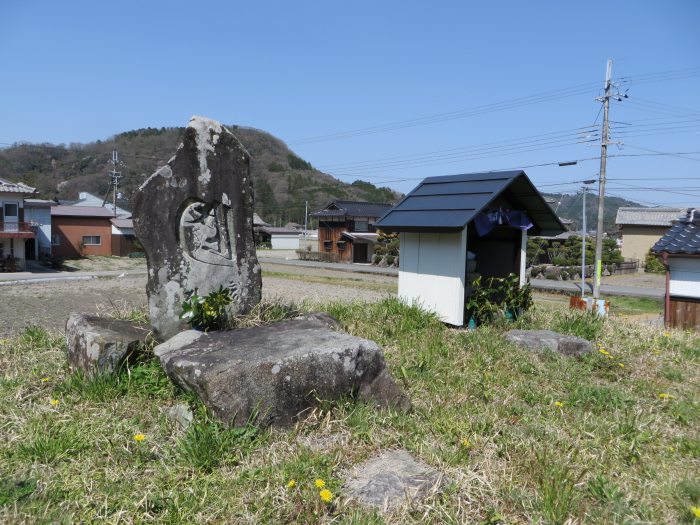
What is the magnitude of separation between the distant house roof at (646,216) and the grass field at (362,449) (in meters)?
43.1

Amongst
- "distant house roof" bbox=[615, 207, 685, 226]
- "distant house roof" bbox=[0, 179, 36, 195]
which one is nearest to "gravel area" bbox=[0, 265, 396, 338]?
"distant house roof" bbox=[0, 179, 36, 195]

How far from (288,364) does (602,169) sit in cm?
2107

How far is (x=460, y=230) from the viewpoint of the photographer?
7.50 meters

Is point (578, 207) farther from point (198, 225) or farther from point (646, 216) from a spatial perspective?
point (198, 225)

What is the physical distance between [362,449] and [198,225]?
10.4ft

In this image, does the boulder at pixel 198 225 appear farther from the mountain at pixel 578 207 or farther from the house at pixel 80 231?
the house at pixel 80 231

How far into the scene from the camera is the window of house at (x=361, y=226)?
42969 mm

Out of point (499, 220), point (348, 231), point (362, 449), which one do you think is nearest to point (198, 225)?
point (362, 449)

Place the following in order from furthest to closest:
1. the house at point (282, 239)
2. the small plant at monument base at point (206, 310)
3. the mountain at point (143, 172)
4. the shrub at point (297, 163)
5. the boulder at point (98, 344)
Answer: the shrub at point (297, 163) < the mountain at point (143, 172) < the house at point (282, 239) < the small plant at monument base at point (206, 310) < the boulder at point (98, 344)

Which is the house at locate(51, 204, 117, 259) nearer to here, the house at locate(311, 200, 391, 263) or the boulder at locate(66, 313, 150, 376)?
the house at locate(311, 200, 391, 263)

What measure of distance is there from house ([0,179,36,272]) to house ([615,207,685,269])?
44208 mm

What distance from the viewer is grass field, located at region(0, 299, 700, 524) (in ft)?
8.84

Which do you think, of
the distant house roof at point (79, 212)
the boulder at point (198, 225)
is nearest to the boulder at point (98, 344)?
the boulder at point (198, 225)

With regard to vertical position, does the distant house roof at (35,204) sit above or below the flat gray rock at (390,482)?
above
